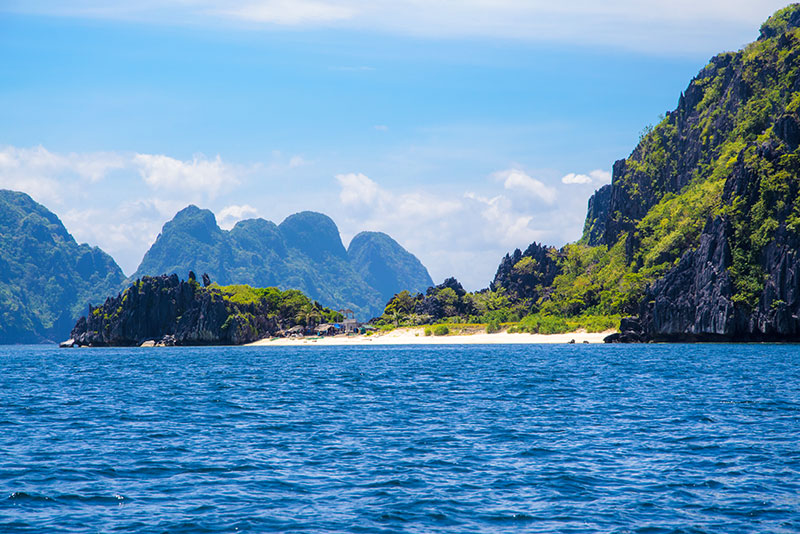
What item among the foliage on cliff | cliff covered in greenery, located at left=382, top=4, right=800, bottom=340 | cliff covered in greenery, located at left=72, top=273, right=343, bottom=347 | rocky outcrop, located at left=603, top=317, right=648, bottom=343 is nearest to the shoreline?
rocky outcrop, located at left=603, top=317, right=648, bottom=343

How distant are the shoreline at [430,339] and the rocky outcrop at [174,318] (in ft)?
20.8

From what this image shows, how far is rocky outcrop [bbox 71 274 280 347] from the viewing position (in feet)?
590

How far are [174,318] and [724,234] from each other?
132 meters

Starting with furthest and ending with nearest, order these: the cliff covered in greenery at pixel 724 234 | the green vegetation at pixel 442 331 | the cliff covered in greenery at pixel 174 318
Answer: the cliff covered in greenery at pixel 174 318
the green vegetation at pixel 442 331
the cliff covered in greenery at pixel 724 234

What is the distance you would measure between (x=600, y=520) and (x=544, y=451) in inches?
327

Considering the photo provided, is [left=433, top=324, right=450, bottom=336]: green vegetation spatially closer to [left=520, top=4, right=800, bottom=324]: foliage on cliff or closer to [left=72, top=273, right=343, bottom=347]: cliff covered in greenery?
[left=520, top=4, right=800, bottom=324]: foliage on cliff

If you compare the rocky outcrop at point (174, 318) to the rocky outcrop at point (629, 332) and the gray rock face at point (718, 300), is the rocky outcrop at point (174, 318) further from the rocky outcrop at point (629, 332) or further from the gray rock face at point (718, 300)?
the gray rock face at point (718, 300)

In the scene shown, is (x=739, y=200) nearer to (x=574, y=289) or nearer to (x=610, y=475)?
(x=574, y=289)

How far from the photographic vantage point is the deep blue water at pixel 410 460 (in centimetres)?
1773

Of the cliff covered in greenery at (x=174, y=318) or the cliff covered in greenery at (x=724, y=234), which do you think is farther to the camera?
the cliff covered in greenery at (x=174, y=318)

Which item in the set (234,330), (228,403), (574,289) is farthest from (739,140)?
(228,403)

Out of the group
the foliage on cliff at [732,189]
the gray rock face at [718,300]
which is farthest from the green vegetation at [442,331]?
the gray rock face at [718,300]

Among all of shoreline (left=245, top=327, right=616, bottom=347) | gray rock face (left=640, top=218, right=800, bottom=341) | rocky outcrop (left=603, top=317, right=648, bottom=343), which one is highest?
gray rock face (left=640, top=218, right=800, bottom=341)

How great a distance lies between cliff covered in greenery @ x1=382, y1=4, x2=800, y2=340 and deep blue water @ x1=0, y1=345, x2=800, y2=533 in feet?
228
